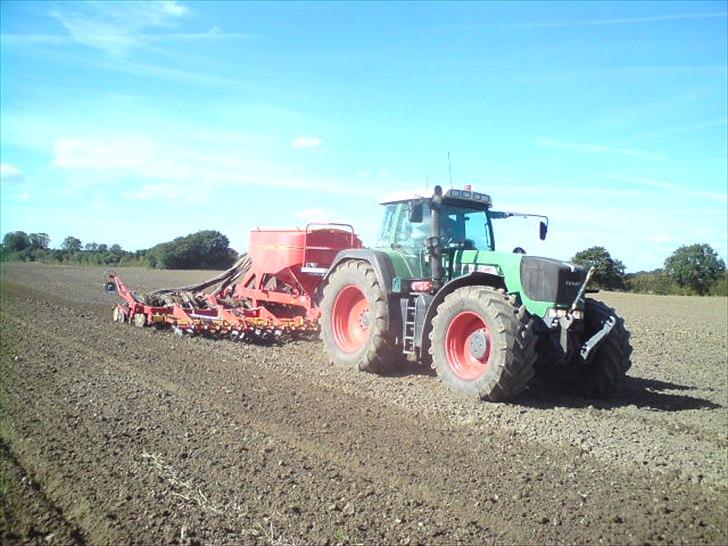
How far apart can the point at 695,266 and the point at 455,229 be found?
3923 centimetres

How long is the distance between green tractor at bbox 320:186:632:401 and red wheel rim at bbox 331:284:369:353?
0.6 inches

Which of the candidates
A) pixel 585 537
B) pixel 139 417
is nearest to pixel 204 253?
pixel 139 417

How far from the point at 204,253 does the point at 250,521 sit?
39.4 meters

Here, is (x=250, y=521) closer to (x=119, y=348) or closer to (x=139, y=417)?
(x=139, y=417)

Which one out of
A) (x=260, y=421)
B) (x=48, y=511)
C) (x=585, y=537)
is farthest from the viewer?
(x=260, y=421)

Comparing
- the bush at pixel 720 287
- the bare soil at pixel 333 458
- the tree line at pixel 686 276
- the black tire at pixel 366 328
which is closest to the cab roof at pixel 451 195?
the black tire at pixel 366 328

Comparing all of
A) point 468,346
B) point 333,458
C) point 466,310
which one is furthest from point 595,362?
point 333,458

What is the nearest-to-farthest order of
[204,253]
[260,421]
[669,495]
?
1. [669,495]
2. [260,421]
3. [204,253]

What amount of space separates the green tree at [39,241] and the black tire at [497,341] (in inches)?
2133

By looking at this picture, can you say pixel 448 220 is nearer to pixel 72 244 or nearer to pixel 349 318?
pixel 349 318

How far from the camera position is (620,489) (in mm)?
3922

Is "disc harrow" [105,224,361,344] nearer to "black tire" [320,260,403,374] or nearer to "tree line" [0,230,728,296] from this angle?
"black tire" [320,260,403,374]

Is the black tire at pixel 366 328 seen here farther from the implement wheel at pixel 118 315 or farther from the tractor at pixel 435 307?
the implement wheel at pixel 118 315

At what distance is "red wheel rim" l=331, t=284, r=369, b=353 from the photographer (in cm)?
817
